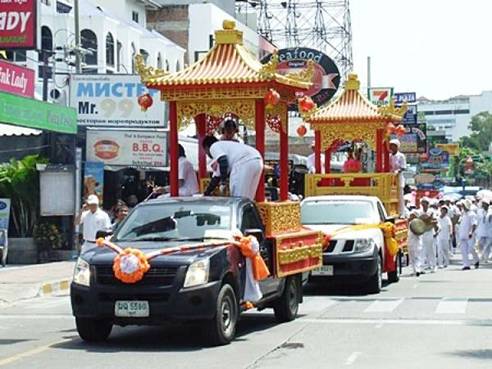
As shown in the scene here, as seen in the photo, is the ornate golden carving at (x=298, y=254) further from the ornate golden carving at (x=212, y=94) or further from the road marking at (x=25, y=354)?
the road marking at (x=25, y=354)

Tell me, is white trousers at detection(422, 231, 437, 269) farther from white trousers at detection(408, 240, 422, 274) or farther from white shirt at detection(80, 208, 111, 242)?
white shirt at detection(80, 208, 111, 242)

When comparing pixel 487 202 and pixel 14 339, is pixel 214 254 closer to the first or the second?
pixel 14 339

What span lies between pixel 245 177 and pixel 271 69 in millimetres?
1659

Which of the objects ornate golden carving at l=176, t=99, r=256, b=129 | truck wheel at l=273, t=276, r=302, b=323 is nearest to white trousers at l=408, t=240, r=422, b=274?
ornate golden carving at l=176, t=99, r=256, b=129

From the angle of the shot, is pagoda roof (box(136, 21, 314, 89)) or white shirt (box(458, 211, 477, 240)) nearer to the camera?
pagoda roof (box(136, 21, 314, 89))

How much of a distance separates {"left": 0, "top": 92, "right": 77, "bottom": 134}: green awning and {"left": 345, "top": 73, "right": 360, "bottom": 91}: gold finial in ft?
23.3

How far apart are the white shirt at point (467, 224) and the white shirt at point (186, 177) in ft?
47.8

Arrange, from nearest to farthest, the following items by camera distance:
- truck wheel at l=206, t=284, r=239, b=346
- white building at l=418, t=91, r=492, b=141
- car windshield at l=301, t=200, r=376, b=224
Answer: truck wheel at l=206, t=284, r=239, b=346, car windshield at l=301, t=200, r=376, b=224, white building at l=418, t=91, r=492, b=141

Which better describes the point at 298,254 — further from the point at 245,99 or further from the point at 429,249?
the point at 429,249

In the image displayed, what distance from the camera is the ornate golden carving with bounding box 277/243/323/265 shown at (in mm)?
13641

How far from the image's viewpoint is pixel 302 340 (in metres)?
12.2

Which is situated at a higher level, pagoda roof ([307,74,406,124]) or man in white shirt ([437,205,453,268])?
pagoda roof ([307,74,406,124])

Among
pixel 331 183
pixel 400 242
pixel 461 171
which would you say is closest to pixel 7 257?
pixel 331 183

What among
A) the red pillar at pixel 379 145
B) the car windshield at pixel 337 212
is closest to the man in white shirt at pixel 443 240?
the red pillar at pixel 379 145
